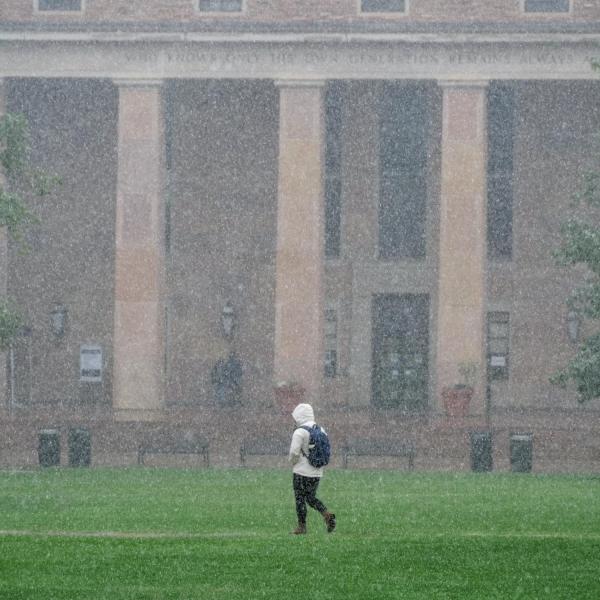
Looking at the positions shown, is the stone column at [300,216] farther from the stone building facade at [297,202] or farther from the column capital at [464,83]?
the column capital at [464,83]

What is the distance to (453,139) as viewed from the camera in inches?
1827

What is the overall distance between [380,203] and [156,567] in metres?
34.8

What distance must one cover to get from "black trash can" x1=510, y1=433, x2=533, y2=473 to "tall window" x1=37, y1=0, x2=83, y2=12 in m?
17.9

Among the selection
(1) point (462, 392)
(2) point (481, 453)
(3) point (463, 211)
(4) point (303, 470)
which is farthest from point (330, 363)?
(4) point (303, 470)

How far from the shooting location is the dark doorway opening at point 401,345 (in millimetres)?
52688

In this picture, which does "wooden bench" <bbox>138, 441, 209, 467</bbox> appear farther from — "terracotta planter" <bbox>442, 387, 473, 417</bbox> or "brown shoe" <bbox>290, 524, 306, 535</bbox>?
"brown shoe" <bbox>290, 524, 306, 535</bbox>

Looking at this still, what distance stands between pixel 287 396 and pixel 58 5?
1213 cm

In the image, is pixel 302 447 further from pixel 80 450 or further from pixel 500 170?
pixel 500 170

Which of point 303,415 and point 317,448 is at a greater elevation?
point 303,415

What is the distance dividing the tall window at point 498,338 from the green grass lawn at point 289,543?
19708 millimetres

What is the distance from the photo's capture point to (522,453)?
37688 mm

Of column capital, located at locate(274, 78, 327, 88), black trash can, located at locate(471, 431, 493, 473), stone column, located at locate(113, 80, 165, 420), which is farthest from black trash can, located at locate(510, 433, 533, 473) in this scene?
column capital, located at locate(274, 78, 327, 88)

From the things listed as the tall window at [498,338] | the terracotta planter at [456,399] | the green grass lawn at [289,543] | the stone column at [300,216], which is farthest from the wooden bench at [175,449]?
the tall window at [498,338]

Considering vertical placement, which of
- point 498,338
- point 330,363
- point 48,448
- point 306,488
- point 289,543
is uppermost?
point 498,338
